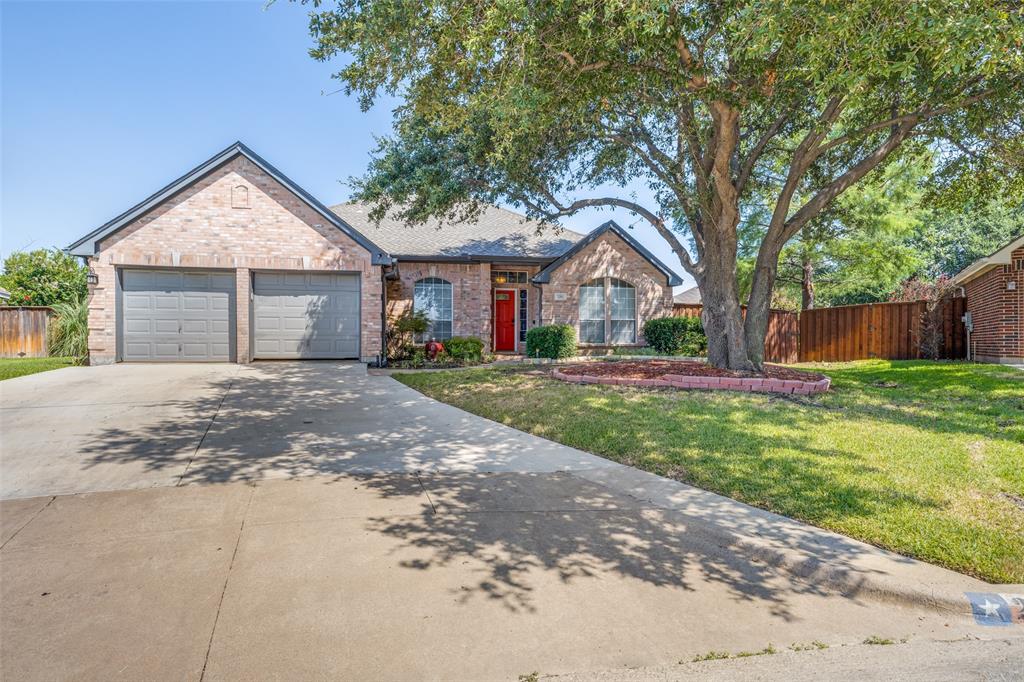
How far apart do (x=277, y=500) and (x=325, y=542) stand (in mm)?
1071

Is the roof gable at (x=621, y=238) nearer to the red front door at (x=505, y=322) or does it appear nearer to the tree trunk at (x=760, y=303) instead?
the red front door at (x=505, y=322)

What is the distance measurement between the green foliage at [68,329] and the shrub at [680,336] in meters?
16.9

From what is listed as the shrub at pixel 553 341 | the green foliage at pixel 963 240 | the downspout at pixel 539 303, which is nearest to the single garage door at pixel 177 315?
the shrub at pixel 553 341

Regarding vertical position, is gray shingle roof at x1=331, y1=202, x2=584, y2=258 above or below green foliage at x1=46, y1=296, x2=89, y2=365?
above

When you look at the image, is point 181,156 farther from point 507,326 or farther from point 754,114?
point 754,114

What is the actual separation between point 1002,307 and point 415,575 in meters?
16.8

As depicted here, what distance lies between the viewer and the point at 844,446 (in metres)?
6.14

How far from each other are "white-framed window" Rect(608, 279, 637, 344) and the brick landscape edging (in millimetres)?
7681

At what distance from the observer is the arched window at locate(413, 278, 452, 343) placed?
17.3 meters

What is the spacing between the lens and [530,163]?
39.4 ft

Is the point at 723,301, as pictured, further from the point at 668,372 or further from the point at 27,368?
the point at 27,368

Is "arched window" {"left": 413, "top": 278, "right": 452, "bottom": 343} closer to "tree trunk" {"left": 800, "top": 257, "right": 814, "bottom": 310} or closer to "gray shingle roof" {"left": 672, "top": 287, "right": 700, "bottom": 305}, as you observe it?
"tree trunk" {"left": 800, "top": 257, "right": 814, "bottom": 310}

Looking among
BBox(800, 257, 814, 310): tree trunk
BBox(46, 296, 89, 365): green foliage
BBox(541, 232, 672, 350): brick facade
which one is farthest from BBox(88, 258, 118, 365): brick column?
BBox(800, 257, 814, 310): tree trunk

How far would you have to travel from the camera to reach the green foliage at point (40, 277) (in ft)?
72.4
